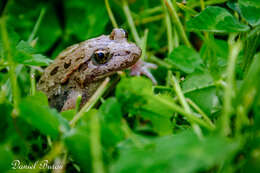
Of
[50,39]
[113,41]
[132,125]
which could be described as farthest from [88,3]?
[132,125]

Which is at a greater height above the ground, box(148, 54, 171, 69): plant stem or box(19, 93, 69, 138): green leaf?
box(19, 93, 69, 138): green leaf

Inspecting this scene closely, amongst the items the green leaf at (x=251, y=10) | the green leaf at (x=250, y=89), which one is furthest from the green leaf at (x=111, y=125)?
the green leaf at (x=251, y=10)

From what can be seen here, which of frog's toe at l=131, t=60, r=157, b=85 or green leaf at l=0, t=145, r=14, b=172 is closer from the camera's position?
green leaf at l=0, t=145, r=14, b=172

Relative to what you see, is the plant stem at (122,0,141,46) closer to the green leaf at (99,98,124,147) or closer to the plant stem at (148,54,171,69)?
the plant stem at (148,54,171,69)

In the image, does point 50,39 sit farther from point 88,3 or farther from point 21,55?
point 21,55

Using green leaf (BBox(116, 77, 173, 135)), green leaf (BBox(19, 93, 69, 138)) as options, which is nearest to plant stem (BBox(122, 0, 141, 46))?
green leaf (BBox(116, 77, 173, 135))
